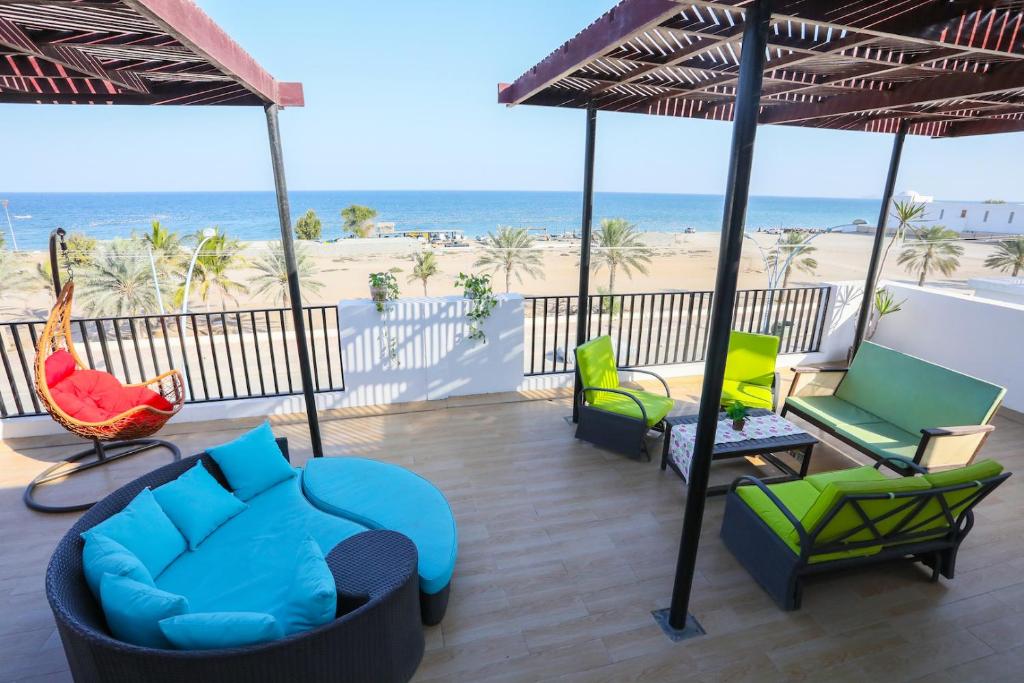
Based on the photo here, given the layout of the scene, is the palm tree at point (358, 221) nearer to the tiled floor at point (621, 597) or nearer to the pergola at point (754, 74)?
the tiled floor at point (621, 597)

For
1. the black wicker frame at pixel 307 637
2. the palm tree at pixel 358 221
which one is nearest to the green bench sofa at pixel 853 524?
the black wicker frame at pixel 307 637

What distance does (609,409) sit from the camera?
411 cm

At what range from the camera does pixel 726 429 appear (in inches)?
146

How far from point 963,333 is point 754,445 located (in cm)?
399

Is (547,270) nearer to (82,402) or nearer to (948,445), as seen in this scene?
(948,445)

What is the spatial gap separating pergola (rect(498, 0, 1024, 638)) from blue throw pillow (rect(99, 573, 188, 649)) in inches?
82.0

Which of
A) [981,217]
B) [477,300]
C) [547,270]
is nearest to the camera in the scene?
[477,300]

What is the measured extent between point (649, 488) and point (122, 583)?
306 cm

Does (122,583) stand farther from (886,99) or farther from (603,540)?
(886,99)

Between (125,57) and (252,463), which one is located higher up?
(125,57)

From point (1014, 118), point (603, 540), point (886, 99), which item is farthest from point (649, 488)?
point (1014, 118)

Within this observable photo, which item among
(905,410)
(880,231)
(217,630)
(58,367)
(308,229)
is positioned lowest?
(308,229)

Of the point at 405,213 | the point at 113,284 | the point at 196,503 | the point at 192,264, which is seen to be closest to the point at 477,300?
the point at 196,503

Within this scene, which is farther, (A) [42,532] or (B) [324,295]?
(B) [324,295]
